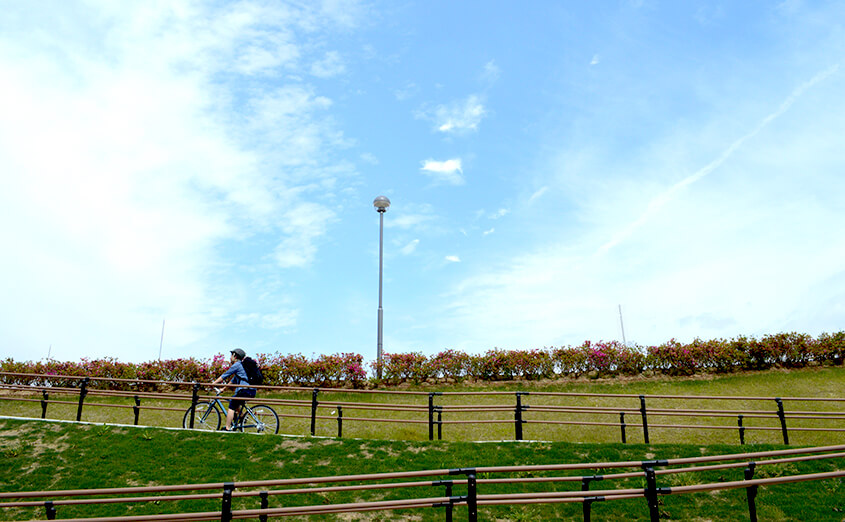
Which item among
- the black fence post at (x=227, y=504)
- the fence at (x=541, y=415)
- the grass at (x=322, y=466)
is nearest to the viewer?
the black fence post at (x=227, y=504)

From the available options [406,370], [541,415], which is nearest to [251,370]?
Answer: [406,370]

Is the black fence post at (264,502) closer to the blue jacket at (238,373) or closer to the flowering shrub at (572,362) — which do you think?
the blue jacket at (238,373)

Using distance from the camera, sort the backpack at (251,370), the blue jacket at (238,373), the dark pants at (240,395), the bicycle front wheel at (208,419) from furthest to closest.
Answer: the backpack at (251,370) → the bicycle front wheel at (208,419) → the blue jacket at (238,373) → the dark pants at (240,395)

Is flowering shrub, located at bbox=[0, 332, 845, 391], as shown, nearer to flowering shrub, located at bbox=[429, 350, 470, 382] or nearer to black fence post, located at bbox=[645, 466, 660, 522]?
flowering shrub, located at bbox=[429, 350, 470, 382]

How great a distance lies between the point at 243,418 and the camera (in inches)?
556

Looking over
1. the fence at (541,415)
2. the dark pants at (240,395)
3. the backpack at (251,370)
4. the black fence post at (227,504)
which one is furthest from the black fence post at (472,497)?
the backpack at (251,370)

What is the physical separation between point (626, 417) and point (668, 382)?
13.1ft

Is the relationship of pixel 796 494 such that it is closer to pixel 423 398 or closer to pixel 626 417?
pixel 626 417

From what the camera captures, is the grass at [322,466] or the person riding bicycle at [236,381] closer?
the grass at [322,466]

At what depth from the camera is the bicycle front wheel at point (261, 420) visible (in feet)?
46.2

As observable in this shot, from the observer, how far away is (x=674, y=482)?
10672mm

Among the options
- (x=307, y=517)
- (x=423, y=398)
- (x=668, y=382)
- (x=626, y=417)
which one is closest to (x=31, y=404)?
(x=423, y=398)

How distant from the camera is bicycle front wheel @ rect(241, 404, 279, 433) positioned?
14.1 meters

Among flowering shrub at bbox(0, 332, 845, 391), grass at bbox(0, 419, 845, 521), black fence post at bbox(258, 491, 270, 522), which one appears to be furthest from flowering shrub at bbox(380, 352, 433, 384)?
black fence post at bbox(258, 491, 270, 522)
